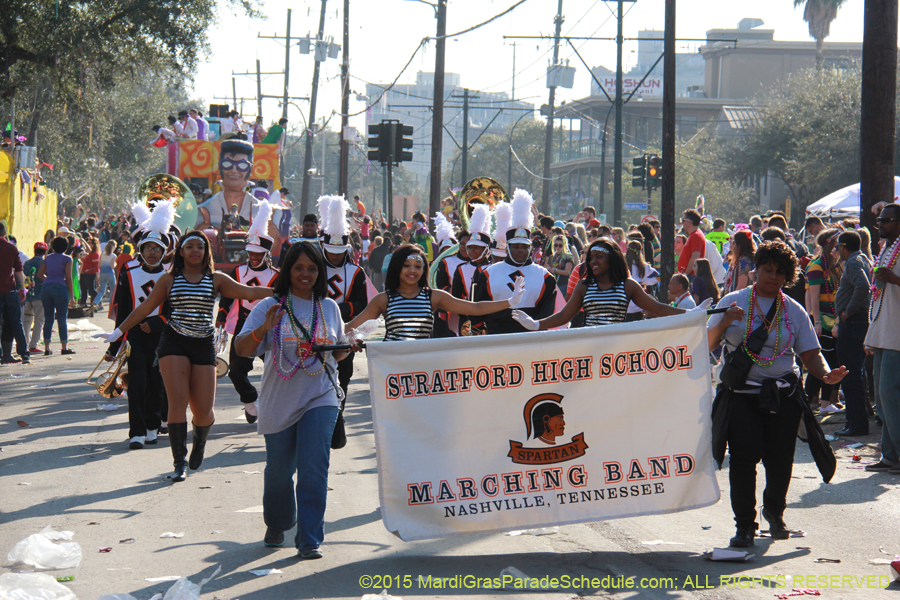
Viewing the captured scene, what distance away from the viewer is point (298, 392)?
546 centimetres

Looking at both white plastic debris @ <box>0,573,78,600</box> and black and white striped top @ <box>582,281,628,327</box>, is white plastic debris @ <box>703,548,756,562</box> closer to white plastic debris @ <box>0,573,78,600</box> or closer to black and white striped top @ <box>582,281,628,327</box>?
black and white striped top @ <box>582,281,628,327</box>

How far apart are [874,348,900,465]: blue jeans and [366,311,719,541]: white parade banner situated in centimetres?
273

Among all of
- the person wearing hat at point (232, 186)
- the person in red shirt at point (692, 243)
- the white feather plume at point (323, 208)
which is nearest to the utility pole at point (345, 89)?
the person wearing hat at point (232, 186)

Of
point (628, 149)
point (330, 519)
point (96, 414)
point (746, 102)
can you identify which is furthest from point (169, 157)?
point (746, 102)

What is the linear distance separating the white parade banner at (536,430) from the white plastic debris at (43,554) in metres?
1.70

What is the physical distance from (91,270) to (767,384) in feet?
62.5

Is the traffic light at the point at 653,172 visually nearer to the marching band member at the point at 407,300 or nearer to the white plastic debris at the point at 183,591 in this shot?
the marching band member at the point at 407,300

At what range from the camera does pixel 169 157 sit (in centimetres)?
3116

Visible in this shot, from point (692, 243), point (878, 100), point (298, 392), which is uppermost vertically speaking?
point (878, 100)

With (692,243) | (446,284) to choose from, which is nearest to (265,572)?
(446,284)

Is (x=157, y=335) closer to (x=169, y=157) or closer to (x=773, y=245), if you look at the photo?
(x=773, y=245)

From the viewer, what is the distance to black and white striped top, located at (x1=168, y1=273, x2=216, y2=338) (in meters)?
7.25

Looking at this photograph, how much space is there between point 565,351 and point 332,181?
12475cm

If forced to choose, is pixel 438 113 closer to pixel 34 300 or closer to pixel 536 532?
pixel 34 300
